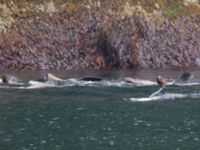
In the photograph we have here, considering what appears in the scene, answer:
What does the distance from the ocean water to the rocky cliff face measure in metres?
27.9

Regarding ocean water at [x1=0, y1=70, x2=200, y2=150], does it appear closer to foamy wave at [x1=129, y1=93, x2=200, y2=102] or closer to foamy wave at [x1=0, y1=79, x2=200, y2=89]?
foamy wave at [x1=129, y1=93, x2=200, y2=102]

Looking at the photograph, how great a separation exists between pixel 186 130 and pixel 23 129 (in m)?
11.3

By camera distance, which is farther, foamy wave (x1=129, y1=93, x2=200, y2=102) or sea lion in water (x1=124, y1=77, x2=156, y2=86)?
sea lion in water (x1=124, y1=77, x2=156, y2=86)

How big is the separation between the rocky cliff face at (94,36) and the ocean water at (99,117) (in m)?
27.9

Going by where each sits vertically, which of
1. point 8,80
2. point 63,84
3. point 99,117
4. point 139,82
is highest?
point 8,80

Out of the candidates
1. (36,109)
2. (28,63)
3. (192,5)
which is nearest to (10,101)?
(36,109)

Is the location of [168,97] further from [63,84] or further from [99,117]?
[63,84]

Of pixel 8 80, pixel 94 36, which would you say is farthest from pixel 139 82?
pixel 94 36

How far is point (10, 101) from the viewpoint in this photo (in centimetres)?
6225

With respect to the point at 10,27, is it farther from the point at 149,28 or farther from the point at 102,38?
the point at 149,28

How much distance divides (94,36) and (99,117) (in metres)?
56.7

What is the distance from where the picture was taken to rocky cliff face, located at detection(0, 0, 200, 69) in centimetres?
10519

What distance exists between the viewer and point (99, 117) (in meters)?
52.7

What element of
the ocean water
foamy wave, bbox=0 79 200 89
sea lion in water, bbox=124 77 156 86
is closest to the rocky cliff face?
foamy wave, bbox=0 79 200 89
